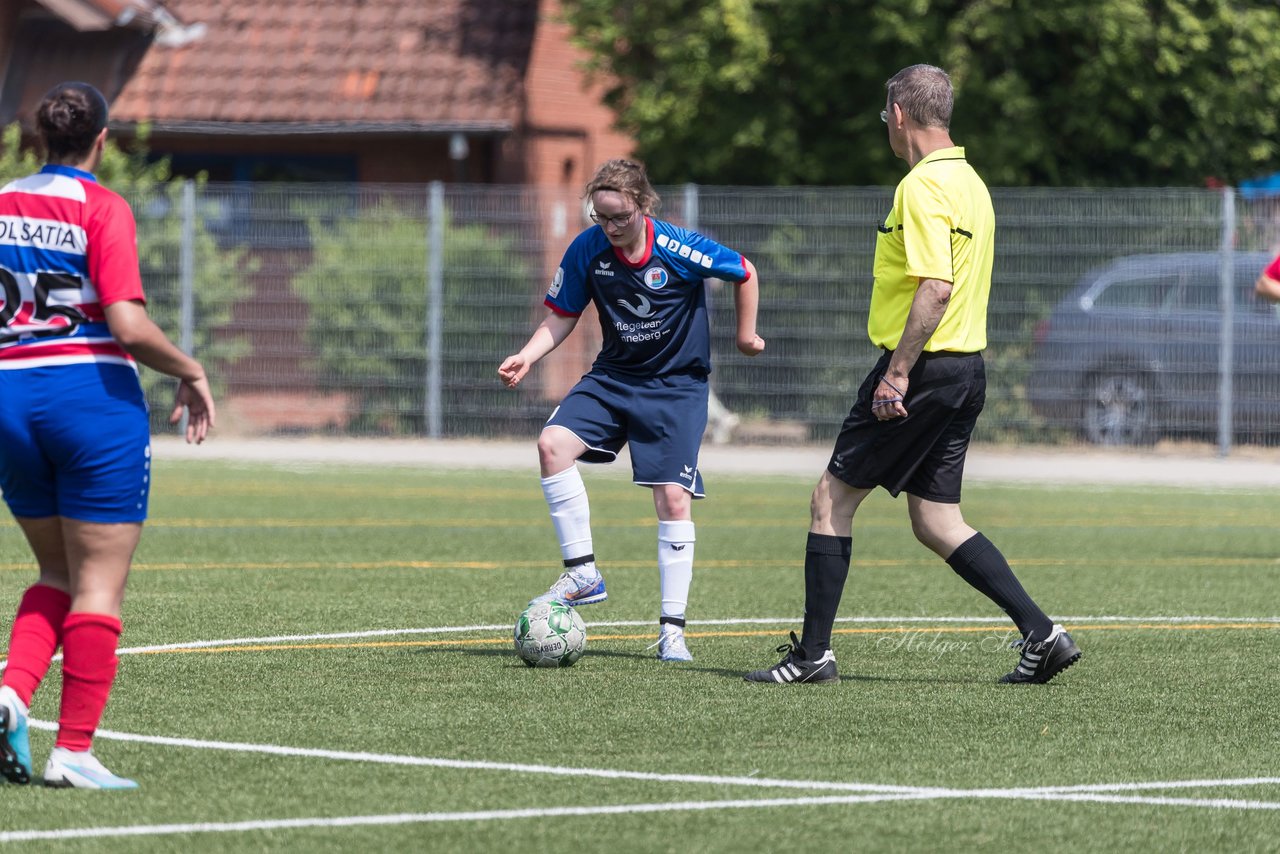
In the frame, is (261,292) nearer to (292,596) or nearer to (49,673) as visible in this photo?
(292,596)

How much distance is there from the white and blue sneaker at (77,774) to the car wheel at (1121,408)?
16879 mm

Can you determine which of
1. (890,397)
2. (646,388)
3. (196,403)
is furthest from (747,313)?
(196,403)

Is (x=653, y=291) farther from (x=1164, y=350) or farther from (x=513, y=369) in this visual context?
(x=1164, y=350)

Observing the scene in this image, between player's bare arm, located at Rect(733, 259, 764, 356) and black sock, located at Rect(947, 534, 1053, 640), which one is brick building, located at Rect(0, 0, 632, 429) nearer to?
player's bare arm, located at Rect(733, 259, 764, 356)

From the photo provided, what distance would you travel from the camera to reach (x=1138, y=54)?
927 inches

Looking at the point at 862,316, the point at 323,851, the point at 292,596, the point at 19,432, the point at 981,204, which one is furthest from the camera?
the point at 862,316

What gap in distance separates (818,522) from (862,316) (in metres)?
14.4

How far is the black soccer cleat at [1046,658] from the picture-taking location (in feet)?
25.7

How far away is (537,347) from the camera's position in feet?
29.3

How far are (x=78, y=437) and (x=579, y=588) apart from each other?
325 centimetres

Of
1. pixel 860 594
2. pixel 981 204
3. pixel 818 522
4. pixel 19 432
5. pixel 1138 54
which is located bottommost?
pixel 860 594

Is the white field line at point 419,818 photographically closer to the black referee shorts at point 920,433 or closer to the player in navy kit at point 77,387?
the player in navy kit at point 77,387

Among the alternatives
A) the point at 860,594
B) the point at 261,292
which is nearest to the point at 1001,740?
the point at 860,594

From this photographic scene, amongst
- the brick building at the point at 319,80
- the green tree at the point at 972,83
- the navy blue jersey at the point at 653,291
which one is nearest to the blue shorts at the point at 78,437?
the navy blue jersey at the point at 653,291
